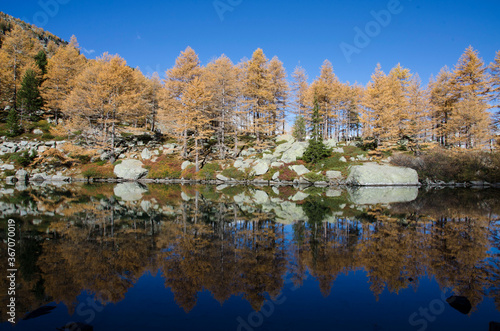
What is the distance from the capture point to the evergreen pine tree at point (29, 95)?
43062mm

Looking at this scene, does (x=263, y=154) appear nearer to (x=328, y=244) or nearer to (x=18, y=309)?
(x=328, y=244)

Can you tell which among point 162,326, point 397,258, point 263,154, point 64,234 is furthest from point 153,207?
point 263,154

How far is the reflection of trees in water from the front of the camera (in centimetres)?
543

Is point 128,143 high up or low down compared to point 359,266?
up

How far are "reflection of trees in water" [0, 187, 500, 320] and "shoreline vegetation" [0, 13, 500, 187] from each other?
2174 cm

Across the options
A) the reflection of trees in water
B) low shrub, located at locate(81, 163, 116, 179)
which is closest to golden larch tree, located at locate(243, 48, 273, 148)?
low shrub, located at locate(81, 163, 116, 179)

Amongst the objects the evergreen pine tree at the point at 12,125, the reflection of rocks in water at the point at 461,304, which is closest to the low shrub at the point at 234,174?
the reflection of rocks in water at the point at 461,304

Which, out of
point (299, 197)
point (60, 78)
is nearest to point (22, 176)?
point (60, 78)

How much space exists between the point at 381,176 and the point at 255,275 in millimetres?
28828

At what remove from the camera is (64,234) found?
915cm

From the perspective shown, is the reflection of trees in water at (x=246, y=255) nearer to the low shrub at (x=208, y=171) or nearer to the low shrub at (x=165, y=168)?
the low shrub at (x=208, y=171)

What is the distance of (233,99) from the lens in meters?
37.5

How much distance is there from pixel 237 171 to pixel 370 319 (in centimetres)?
2969

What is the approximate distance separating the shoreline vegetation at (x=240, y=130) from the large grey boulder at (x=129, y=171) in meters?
0.16
